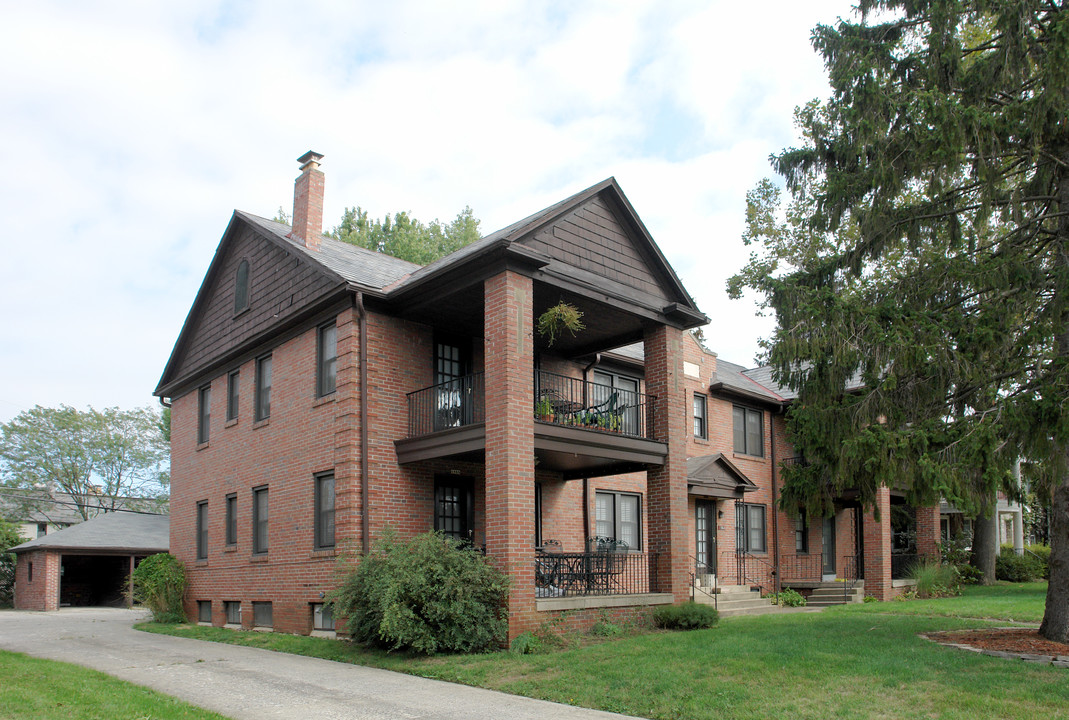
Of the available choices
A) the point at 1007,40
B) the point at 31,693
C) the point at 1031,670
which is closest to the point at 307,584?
the point at 31,693

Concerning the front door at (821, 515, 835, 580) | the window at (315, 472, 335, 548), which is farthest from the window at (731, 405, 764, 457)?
the window at (315, 472, 335, 548)

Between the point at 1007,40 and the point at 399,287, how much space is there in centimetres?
989

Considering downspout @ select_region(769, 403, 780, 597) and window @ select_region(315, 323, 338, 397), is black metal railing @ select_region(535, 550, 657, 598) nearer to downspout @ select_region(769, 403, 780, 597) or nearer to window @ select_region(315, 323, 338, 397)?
window @ select_region(315, 323, 338, 397)

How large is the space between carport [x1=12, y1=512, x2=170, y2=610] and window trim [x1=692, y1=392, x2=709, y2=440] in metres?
21.1

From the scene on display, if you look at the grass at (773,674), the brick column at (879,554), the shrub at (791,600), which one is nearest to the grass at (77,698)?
the grass at (773,674)

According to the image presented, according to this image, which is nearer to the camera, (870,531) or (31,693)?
(31,693)

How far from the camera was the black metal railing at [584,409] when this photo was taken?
15.9 m

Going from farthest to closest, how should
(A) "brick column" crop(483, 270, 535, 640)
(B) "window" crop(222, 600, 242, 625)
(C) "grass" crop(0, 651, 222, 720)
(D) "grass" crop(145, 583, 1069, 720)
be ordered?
(B) "window" crop(222, 600, 242, 625) < (A) "brick column" crop(483, 270, 535, 640) < (C) "grass" crop(0, 651, 222, 720) < (D) "grass" crop(145, 583, 1069, 720)

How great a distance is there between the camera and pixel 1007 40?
11398mm

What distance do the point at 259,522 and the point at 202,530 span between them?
3.63 m

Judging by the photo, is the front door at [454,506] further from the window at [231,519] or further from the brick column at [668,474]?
the window at [231,519]

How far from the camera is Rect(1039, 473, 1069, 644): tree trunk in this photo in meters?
11.5

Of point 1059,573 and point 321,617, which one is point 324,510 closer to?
point 321,617

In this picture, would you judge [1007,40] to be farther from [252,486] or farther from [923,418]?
[252,486]
